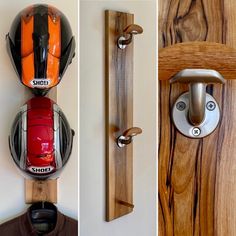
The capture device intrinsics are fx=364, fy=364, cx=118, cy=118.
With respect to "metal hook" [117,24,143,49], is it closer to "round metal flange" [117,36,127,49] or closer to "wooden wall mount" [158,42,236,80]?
"round metal flange" [117,36,127,49]

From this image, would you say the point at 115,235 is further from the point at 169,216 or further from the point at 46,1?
the point at 46,1

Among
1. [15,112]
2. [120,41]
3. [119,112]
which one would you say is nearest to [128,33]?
[120,41]

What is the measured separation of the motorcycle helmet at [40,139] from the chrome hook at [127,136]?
14 centimetres

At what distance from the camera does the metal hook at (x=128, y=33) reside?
0.72 meters

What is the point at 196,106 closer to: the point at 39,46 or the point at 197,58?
the point at 197,58

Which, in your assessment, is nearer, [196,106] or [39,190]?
[39,190]

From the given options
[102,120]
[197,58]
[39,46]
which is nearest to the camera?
[39,46]

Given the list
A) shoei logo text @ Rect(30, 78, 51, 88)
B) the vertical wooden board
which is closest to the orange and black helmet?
shoei logo text @ Rect(30, 78, 51, 88)

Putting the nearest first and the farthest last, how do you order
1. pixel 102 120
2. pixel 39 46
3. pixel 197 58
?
pixel 39 46 < pixel 102 120 < pixel 197 58

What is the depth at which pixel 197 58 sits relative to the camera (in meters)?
0.83

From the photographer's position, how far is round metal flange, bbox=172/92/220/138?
0.85 m

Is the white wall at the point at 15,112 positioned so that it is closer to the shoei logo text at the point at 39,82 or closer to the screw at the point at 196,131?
the shoei logo text at the point at 39,82

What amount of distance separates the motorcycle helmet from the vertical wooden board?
12 centimetres

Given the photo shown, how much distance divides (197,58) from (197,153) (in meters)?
0.22
